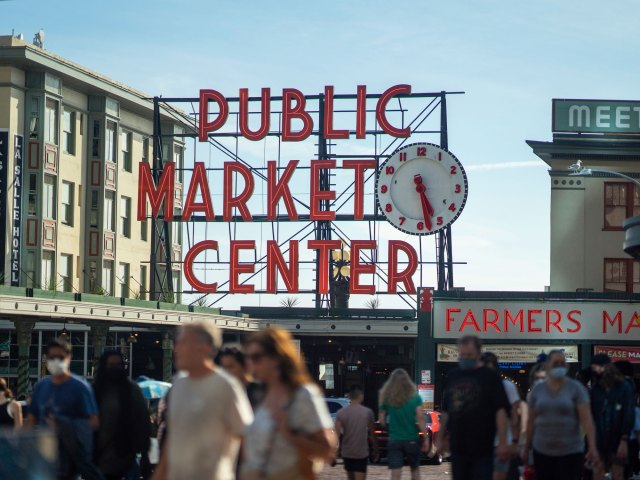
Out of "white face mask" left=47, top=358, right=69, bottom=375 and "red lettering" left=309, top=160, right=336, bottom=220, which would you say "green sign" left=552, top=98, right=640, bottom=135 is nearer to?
"red lettering" left=309, top=160, right=336, bottom=220

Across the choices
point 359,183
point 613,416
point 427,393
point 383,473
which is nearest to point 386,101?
point 359,183

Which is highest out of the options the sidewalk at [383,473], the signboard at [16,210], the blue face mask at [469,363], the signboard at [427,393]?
the signboard at [16,210]

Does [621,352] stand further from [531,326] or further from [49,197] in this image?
[49,197]

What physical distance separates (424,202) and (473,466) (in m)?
38.8

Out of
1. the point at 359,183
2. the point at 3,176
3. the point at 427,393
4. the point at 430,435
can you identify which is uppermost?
the point at 359,183

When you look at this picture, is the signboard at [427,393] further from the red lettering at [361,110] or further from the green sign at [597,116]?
the red lettering at [361,110]

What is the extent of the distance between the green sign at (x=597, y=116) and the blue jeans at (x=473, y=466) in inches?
1457

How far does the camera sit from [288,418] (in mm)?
8164

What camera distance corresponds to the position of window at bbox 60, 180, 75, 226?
5481 cm

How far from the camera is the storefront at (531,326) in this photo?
43.9 m

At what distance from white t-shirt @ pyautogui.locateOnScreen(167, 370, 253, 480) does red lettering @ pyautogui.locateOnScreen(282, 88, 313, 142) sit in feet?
145

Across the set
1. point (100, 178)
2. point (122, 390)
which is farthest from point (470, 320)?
point (122, 390)

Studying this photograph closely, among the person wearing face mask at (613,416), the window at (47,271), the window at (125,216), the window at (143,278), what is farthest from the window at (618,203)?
the person wearing face mask at (613,416)

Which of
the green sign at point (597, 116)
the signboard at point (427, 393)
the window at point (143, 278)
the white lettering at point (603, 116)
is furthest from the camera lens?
the window at point (143, 278)
